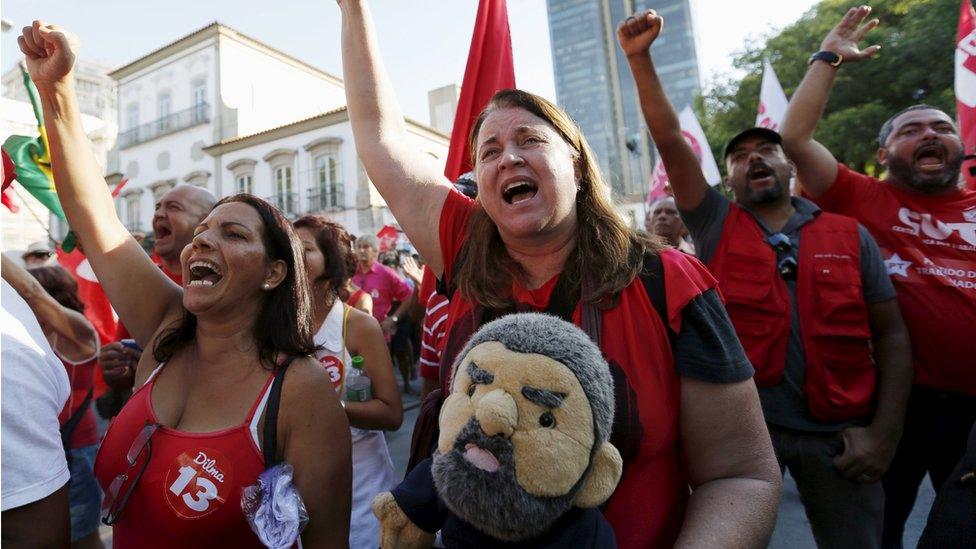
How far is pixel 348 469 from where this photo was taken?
1685 mm

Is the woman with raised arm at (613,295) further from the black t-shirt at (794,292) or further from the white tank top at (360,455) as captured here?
the black t-shirt at (794,292)

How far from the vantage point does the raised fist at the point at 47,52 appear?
5.68ft

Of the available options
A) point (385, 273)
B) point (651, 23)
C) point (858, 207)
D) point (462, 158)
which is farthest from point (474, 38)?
point (385, 273)

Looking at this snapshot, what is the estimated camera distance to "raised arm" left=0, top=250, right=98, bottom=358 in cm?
262

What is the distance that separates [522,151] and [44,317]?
2663mm

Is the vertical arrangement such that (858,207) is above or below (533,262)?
above

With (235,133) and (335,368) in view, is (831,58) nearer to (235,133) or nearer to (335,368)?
(335,368)

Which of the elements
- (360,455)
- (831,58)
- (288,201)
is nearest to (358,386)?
(360,455)

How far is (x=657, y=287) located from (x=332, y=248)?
2.08 meters

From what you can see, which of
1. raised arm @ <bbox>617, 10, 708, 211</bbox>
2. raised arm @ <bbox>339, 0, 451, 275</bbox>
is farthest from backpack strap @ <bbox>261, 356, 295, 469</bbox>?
raised arm @ <bbox>617, 10, 708, 211</bbox>

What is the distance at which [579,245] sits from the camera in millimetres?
1418

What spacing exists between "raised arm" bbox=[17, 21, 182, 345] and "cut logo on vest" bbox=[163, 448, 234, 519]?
0.59m

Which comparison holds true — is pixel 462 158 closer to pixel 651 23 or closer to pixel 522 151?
pixel 651 23

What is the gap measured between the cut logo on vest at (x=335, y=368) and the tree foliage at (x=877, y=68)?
48.2 feet
